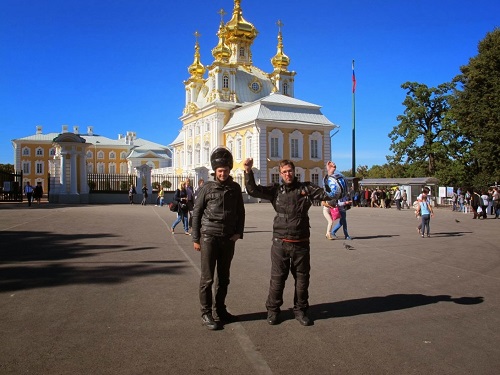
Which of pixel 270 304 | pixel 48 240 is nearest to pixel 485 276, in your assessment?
pixel 270 304

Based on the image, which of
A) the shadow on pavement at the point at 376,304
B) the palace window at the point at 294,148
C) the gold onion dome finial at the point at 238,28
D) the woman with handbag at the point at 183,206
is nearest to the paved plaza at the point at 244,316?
the shadow on pavement at the point at 376,304

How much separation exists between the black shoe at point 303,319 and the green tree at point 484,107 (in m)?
35.3

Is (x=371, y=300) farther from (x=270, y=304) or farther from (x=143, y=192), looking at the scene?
(x=143, y=192)

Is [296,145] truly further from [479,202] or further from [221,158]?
[221,158]

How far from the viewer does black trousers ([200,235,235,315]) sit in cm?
525

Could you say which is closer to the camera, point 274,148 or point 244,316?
point 244,316

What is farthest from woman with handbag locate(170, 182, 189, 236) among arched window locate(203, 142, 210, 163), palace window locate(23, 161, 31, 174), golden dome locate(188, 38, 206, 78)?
palace window locate(23, 161, 31, 174)

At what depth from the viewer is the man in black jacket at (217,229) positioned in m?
A: 5.29

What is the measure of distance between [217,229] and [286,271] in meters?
0.93

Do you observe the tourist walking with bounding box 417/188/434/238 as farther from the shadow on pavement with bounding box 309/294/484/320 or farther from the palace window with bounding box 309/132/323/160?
the palace window with bounding box 309/132/323/160

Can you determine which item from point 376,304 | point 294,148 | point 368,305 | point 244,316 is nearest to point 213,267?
point 244,316

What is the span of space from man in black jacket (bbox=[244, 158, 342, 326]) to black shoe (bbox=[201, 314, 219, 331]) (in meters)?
0.63

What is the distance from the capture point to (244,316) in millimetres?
5594

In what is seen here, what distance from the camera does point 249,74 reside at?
6256 cm
